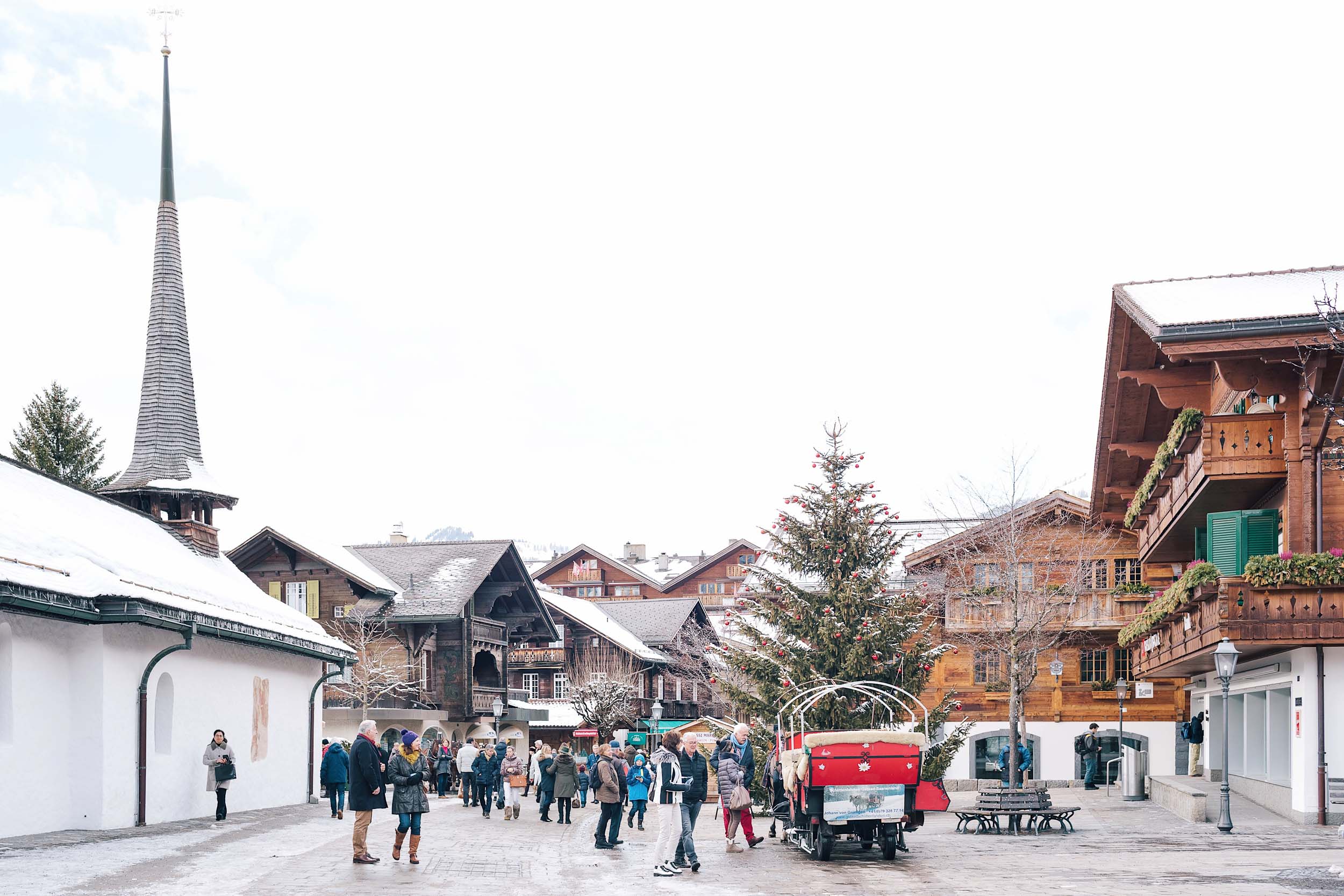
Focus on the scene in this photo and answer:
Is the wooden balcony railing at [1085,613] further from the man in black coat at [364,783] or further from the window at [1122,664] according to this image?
the man in black coat at [364,783]

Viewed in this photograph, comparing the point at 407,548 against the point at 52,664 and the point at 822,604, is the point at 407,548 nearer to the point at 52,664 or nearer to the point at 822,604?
the point at 822,604

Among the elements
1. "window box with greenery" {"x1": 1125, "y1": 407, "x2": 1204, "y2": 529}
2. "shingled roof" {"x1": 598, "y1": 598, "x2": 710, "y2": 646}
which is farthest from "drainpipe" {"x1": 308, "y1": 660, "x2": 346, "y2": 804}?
"shingled roof" {"x1": 598, "y1": 598, "x2": 710, "y2": 646}

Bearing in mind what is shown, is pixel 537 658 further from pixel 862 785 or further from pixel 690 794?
pixel 862 785

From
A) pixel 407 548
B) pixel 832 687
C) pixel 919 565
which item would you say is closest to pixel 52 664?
pixel 832 687

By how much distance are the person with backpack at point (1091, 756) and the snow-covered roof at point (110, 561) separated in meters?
18.3

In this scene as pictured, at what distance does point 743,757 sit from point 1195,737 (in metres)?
16.9

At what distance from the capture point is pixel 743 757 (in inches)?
775

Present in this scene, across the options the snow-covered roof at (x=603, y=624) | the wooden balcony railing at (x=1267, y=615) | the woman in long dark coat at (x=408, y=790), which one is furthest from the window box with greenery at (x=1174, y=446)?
the snow-covered roof at (x=603, y=624)

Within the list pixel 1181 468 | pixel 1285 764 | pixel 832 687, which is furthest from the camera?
pixel 1181 468

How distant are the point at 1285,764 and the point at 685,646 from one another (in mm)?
47116

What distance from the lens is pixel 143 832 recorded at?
20.4m

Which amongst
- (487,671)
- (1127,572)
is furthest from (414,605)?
(1127,572)

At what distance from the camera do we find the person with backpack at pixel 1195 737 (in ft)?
107

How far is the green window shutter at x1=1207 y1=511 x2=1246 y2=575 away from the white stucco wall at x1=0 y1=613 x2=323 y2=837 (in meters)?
17.5
